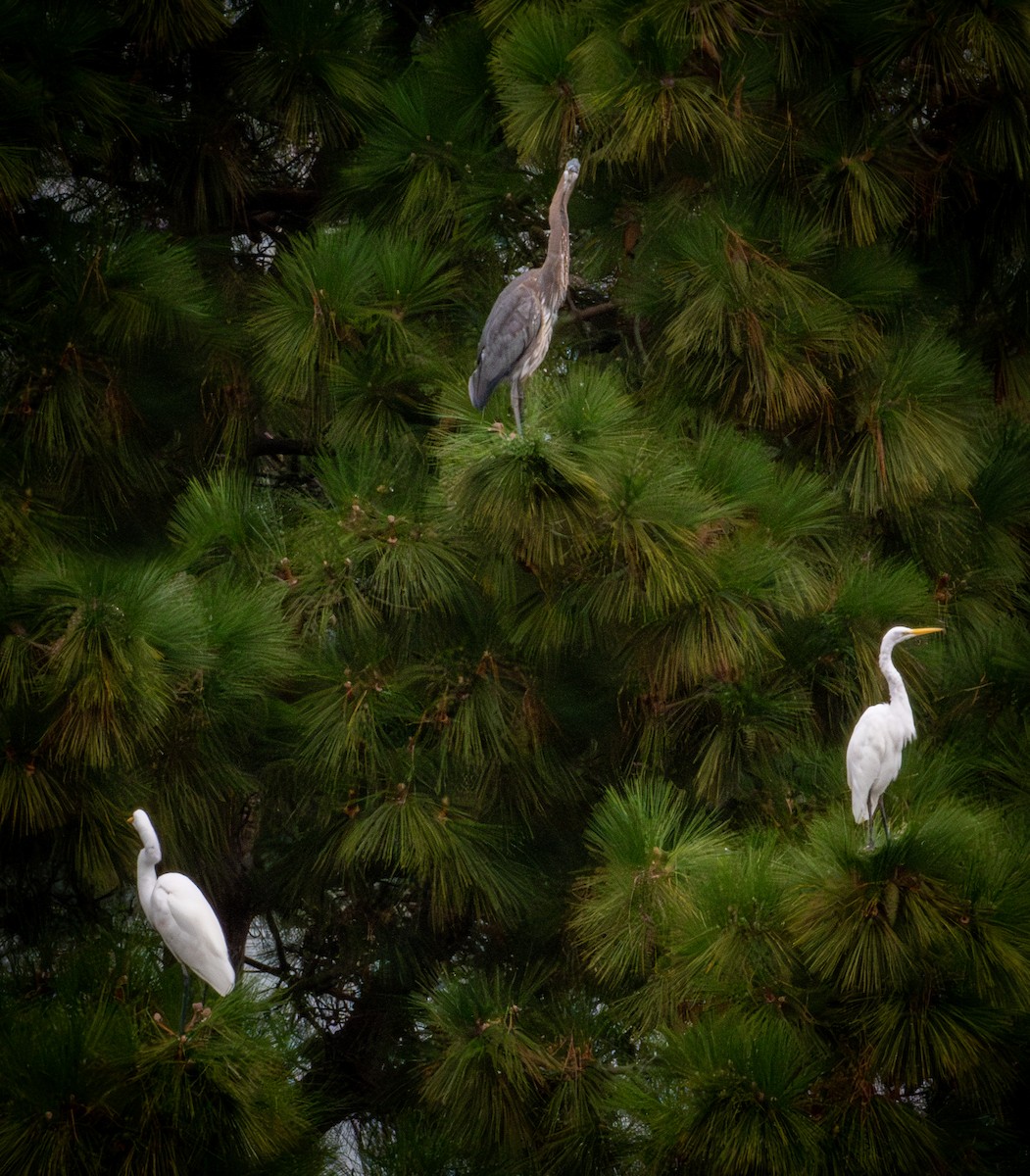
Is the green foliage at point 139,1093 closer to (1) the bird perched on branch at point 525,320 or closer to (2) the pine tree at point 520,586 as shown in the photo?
(2) the pine tree at point 520,586

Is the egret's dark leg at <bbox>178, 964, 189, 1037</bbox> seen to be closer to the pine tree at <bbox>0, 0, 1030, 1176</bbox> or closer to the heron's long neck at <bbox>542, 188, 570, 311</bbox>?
the pine tree at <bbox>0, 0, 1030, 1176</bbox>

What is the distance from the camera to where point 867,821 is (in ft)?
8.27

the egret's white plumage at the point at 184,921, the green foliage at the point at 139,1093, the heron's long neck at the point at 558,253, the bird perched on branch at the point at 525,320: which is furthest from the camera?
the heron's long neck at the point at 558,253

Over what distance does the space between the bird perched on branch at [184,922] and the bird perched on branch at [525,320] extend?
952mm

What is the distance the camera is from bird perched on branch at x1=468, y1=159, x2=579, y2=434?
3.03 m

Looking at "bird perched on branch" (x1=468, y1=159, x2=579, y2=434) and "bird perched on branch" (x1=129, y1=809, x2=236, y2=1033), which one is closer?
"bird perched on branch" (x1=129, y1=809, x2=236, y2=1033)

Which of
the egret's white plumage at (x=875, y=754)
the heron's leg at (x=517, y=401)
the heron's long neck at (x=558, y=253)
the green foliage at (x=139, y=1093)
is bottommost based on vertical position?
the green foliage at (x=139, y=1093)

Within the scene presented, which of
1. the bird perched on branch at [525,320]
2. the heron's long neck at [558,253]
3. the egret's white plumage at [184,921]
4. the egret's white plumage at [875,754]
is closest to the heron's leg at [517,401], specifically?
the bird perched on branch at [525,320]

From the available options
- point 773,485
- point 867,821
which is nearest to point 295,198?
point 773,485

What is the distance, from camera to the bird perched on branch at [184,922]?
276cm

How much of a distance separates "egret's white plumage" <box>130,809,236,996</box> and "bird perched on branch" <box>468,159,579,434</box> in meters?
0.95

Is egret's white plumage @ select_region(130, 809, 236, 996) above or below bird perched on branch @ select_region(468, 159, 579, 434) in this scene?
below

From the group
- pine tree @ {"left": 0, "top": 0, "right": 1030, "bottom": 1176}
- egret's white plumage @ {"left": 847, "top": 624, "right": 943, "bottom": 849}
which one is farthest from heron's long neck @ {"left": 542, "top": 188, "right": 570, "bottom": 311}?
egret's white plumage @ {"left": 847, "top": 624, "right": 943, "bottom": 849}

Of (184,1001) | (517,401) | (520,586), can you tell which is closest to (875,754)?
(520,586)
